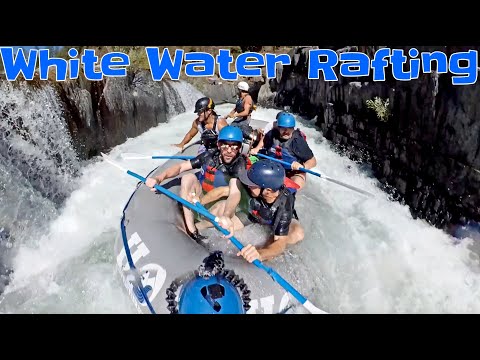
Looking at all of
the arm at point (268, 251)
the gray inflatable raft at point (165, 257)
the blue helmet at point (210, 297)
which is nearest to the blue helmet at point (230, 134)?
the gray inflatable raft at point (165, 257)

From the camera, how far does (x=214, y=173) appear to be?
13.1ft

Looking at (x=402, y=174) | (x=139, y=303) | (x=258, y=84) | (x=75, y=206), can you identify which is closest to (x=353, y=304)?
(x=139, y=303)

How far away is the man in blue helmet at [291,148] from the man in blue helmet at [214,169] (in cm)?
107

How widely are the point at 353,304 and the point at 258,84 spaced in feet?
45.7

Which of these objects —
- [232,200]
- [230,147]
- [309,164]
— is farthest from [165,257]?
[309,164]

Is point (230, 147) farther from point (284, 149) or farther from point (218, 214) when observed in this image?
point (284, 149)

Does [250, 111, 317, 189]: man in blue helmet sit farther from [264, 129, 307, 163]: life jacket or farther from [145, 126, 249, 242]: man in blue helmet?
[145, 126, 249, 242]: man in blue helmet

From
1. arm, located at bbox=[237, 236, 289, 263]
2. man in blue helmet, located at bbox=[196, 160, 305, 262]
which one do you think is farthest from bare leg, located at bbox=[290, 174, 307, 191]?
arm, located at bbox=[237, 236, 289, 263]

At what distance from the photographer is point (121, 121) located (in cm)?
913

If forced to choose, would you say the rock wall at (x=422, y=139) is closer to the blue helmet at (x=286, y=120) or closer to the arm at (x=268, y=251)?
the blue helmet at (x=286, y=120)

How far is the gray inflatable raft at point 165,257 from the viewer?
295 centimetres

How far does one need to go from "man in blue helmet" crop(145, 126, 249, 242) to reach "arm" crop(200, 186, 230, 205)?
82 millimetres

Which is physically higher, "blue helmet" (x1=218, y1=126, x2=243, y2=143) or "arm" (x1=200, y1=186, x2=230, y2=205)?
"blue helmet" (x1=218, y1=126, x2=243, y2=143)

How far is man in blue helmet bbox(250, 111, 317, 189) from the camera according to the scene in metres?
4.84
